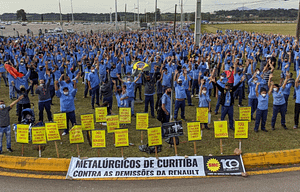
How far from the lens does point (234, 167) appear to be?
7.57 m

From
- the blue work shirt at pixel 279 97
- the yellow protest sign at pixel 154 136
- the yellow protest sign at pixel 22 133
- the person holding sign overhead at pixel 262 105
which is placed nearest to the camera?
the yellow protest sign at pixel 154 136

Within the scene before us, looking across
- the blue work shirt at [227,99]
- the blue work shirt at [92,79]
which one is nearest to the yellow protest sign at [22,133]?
the blue work shirt at [92,79]

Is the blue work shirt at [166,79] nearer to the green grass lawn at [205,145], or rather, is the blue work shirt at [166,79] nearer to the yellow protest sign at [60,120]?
the green grass lawn at [205,145]

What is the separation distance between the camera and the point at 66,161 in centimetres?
792

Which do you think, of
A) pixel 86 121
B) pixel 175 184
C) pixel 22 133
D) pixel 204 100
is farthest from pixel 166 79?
pixel 22 133

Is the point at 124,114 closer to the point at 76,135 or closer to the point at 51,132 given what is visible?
the point at 76,135

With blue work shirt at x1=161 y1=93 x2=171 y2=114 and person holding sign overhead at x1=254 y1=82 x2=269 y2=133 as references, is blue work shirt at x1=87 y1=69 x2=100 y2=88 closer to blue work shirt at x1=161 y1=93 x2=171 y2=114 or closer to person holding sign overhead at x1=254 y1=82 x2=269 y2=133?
blue work shirt at x1=161 y1=93 x2=171 y2=114

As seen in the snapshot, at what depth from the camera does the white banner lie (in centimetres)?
749

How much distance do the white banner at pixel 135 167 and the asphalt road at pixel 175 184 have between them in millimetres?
286

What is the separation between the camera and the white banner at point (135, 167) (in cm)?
749

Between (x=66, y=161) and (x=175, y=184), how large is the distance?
332cm

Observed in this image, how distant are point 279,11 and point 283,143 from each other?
187 metres

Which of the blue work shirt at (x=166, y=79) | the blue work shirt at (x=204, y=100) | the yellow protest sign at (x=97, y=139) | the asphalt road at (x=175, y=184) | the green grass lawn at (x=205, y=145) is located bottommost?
the asphalt road at (x=175, y=184)

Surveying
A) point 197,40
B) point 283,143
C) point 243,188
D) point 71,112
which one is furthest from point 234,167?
point 197,40
